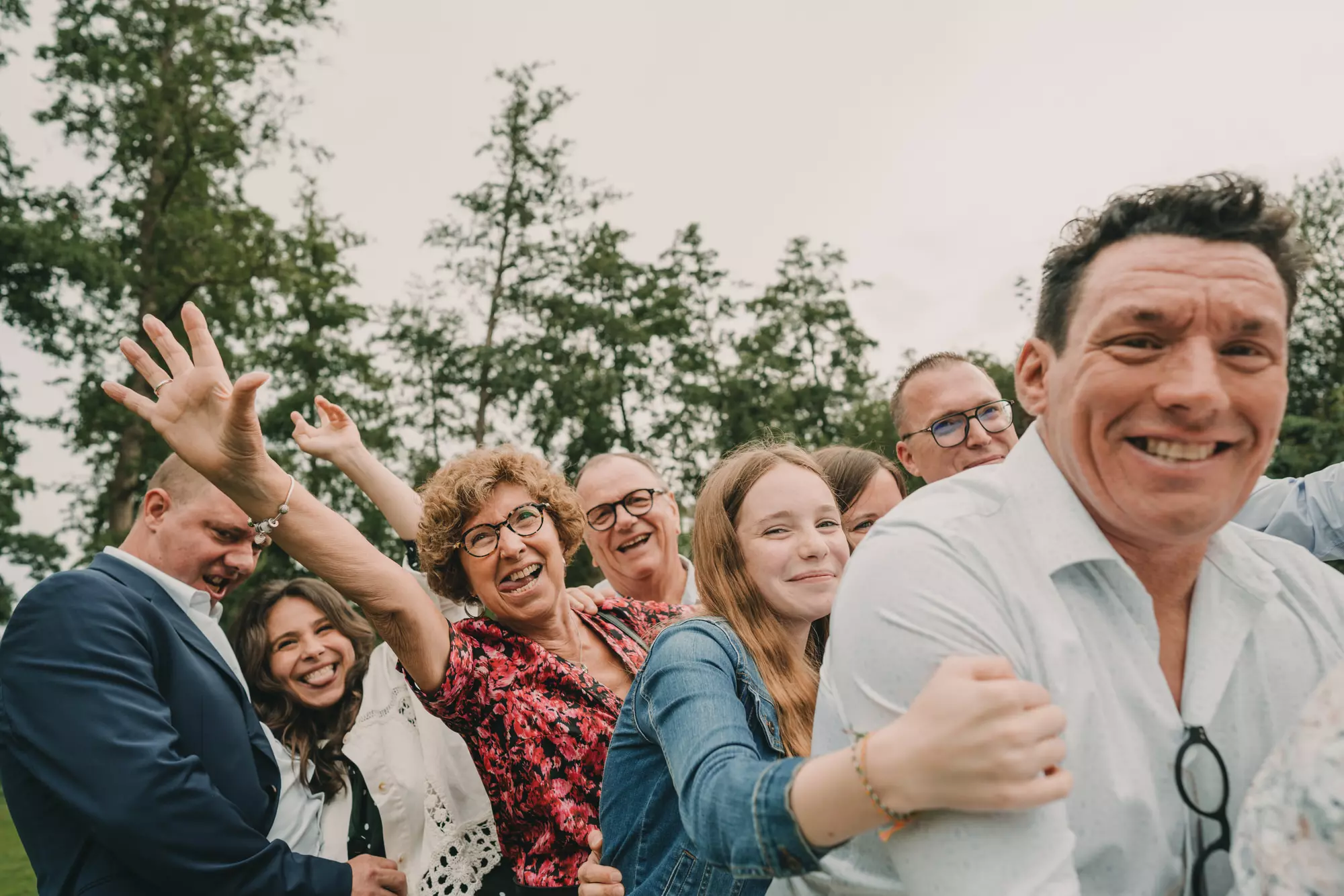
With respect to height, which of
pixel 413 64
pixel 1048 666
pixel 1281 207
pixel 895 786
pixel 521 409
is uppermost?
pixel 413 64

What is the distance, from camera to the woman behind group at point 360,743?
3545 millimetres

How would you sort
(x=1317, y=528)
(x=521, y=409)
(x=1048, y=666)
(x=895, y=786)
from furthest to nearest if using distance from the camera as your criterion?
(x=521, y=409), (x=1317, y=528), (x=1048, y=666), (x=895, y=786)

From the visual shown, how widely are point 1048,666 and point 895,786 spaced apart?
34 centimetres

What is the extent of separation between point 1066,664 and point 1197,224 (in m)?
0.76

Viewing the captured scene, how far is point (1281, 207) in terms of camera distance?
170 centimetres

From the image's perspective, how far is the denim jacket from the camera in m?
1.68

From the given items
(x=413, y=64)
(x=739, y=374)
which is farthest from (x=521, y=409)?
(x=413, y=64)

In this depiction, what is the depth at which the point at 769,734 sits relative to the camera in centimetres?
238

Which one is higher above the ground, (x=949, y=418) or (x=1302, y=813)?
(x=949, y=418)

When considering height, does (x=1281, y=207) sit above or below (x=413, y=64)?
below

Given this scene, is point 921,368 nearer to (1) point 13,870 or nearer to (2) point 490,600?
(2) point 490,600

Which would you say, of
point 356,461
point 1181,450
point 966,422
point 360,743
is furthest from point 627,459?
point 1181,450

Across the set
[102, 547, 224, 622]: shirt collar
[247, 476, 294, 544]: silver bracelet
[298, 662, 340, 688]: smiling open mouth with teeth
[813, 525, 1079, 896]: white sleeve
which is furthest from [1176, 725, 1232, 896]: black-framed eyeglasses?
[298, 662, 340, 688]: smiling open mouth with teeth

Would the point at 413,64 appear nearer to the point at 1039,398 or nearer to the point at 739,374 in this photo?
the point at 739,374
